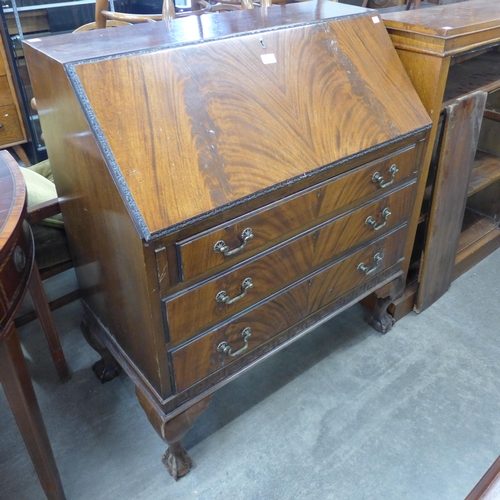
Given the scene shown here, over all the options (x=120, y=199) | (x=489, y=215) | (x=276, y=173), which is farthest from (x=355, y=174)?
(x=489, y=215)

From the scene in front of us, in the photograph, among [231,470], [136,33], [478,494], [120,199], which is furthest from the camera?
[231,470]

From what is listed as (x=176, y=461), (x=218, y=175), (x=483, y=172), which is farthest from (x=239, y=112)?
(x=483, y=172)

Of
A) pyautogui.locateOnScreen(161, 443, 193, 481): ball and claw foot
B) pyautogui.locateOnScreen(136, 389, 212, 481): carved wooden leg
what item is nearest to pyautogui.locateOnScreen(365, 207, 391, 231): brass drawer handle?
pyautogui.locateOnScreen(136, 389, 212, 481): carved wooden leg

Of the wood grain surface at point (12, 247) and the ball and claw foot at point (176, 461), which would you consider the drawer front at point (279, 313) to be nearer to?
the ball and claw foot at point (176, 461)

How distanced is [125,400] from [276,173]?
0.94m

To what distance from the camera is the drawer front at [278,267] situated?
1.14m

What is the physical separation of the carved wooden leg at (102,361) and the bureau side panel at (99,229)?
19 cm

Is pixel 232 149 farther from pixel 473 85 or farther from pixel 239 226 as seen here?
pixel 473 85

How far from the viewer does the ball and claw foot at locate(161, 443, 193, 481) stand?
1365mm

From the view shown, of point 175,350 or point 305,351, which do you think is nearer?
point 175,350

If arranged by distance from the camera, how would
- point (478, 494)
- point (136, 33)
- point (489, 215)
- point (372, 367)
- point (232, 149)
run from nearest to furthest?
1. point (478, 494)
2. point (232, 149)
3. point (136, 33)
4. point (372, 367)
5. point (489, 215)

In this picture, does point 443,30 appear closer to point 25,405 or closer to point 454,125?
point 454,125

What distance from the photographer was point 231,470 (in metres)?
1.42

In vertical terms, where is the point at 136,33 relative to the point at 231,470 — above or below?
above
